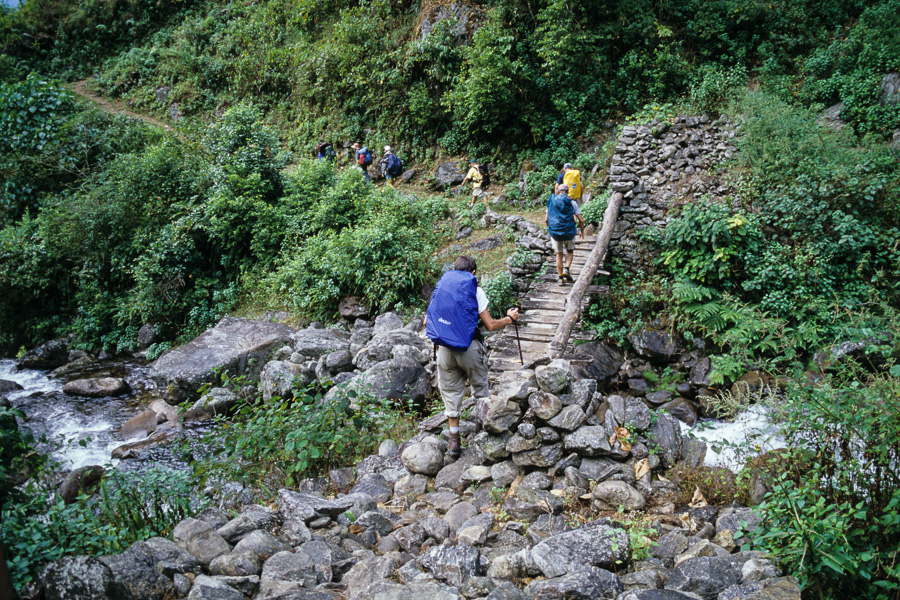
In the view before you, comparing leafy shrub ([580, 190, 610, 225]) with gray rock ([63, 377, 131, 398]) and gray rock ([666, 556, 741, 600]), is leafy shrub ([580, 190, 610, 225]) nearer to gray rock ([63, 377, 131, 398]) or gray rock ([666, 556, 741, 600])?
gray rock ([666, 556, 741, 600])

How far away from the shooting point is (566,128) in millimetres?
15312

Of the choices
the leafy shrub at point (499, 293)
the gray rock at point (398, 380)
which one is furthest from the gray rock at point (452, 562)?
the leafy shrub at point (499, 293)

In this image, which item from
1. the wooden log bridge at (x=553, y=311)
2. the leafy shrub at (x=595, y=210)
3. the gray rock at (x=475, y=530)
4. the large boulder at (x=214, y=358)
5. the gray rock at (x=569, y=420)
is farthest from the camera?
the leafy shrub at (x=595, y=210)

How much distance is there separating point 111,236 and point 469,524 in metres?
15.1

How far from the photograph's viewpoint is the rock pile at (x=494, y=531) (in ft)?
11.0

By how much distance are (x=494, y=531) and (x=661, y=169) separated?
9453 mm

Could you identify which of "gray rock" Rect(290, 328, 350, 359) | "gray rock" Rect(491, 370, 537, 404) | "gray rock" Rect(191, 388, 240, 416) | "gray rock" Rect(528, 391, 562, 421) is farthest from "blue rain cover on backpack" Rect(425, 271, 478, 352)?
"gray rock" Rect(191, 388, 240, 416)

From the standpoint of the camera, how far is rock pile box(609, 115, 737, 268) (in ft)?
34.2

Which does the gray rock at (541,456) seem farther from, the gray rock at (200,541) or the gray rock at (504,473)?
the gray rock at (200,541)

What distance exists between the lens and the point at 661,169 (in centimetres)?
1134

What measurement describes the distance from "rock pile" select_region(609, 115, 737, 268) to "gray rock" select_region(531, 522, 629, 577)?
7.37m

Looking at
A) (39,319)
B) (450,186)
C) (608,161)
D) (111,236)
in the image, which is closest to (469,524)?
(608,161)

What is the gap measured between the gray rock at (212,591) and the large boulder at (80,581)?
378 mm

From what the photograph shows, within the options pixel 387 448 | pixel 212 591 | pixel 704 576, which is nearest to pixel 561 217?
pixel 387 448
